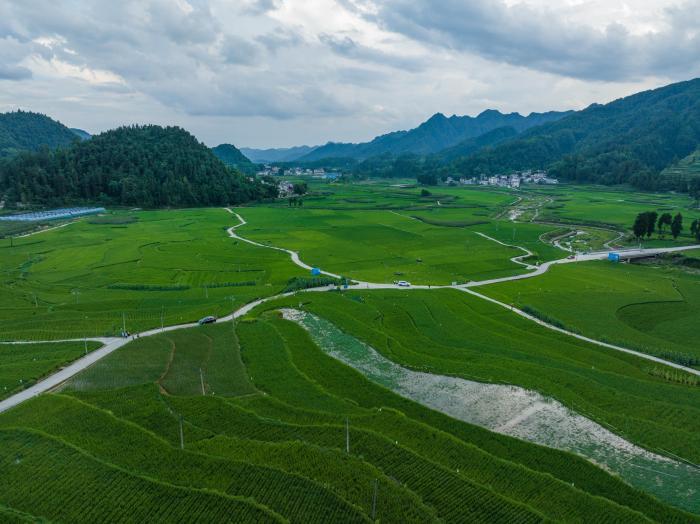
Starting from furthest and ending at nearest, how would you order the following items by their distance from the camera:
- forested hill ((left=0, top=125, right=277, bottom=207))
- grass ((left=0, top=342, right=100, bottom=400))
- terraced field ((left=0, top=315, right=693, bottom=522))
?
forested hill ((left=0, top=125, right=277, bottom=207))
grass ((left=0, top=342, right=100, bottom=400))
terraced field ((left=0, top=315, right=693, bottom=522))

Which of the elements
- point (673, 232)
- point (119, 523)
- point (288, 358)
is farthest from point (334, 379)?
point (673, 232)

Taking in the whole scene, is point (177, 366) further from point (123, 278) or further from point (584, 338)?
point (584, 338)

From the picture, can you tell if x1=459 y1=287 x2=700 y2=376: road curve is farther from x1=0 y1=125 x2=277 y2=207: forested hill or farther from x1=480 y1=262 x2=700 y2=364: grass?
x1=0 y1=125 x2=277 y2=207: forested hill

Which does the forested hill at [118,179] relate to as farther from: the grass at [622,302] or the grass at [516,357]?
the grass at [622,302]

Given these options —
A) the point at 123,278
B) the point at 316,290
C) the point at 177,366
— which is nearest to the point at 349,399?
the point at 177,366

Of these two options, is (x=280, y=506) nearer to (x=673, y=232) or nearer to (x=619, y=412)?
(x=619, y=412)

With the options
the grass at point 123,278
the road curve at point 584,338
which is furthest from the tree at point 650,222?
the grass at point 123,278

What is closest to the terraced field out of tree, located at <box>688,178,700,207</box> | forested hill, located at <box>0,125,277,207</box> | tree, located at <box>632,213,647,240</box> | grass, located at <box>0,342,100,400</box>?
grass, located at <box>0,342,100,400</box>
